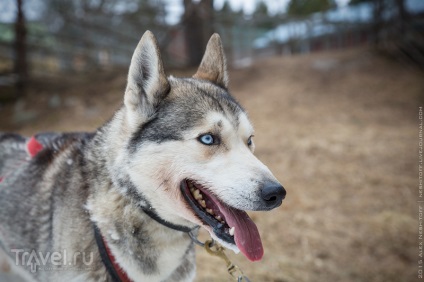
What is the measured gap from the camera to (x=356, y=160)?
6512 millimetres

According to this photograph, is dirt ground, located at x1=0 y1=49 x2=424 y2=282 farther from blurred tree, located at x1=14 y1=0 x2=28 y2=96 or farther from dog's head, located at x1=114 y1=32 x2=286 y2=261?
dog's head, located at x1=114 y1=32 x2=286 y2=261

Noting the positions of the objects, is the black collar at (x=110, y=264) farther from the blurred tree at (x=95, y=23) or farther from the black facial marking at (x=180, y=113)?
the blurred tree at (x=95, y=23)

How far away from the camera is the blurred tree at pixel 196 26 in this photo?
37.0 feet

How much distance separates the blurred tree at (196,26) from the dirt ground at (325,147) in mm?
1466

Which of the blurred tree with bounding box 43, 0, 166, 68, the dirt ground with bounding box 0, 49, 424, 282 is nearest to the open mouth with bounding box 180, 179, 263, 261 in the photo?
the dirt ground with bounding box 0, 49, 424, 282

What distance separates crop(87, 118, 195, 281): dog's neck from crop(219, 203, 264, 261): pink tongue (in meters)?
0.38

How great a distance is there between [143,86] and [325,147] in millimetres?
5594

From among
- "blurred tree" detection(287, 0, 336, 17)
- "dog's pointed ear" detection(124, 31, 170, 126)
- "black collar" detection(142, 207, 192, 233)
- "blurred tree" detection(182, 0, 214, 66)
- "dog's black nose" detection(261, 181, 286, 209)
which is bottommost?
"blurred tree" detection(287, 0, 336, 17)

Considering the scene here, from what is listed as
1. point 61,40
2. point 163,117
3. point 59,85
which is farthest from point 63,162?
point 61,40

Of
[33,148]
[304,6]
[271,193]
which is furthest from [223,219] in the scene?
[304,6]

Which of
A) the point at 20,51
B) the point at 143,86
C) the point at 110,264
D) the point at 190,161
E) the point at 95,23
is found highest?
the point at 143,86

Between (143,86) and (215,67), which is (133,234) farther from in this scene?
(215,67)

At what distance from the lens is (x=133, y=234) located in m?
2.01

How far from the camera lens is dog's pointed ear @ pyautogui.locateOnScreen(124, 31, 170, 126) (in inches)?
80.7
